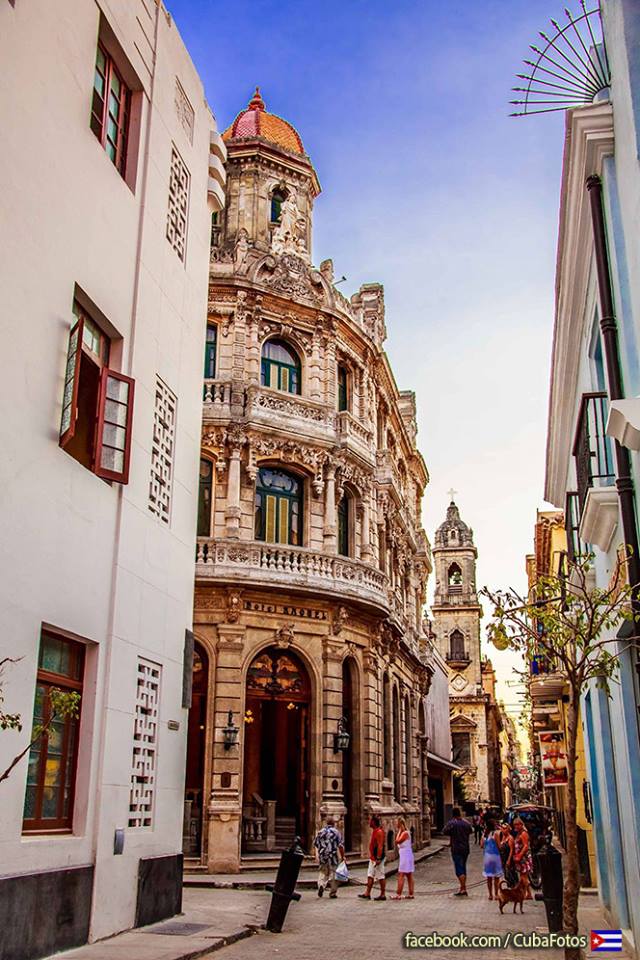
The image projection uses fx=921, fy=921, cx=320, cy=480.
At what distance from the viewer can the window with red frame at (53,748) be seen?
9.90m

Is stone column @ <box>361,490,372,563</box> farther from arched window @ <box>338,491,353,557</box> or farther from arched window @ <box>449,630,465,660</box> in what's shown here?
arched window @ <box>449,630,465,660</box>

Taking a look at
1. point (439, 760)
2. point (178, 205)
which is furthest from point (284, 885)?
point (439, 760)

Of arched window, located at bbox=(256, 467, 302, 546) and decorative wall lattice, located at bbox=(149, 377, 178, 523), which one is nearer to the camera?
decorative wall lattice, located at bbox=(149, 377, 178, 523)

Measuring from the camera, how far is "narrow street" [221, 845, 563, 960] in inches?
456

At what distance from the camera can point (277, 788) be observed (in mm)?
26344

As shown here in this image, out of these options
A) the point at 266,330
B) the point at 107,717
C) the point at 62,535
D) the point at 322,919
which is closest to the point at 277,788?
the point at 322,919

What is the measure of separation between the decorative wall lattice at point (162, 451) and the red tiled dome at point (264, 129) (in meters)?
20.1

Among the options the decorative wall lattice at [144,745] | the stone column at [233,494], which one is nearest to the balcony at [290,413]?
the stone column at [233,494]

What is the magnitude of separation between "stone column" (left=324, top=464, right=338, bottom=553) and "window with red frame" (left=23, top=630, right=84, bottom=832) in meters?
15.8

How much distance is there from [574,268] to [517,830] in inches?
497

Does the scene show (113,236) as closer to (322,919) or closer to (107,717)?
(107,717)

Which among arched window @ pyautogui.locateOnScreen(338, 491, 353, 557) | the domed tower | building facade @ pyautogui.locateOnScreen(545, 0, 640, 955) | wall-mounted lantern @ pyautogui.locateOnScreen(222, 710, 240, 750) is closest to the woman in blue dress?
building facade @ pyautogui.locateOnScreen(545, 0, 640, 955)

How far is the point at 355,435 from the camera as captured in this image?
2861cm

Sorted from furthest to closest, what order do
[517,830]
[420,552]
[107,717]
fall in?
[420,552]
[517,830]
[107,717]
